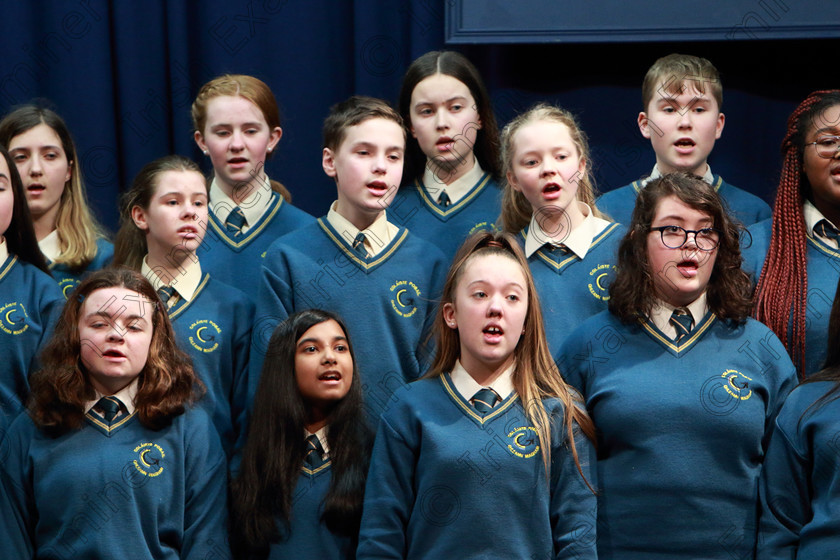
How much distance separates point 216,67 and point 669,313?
1.83 meters

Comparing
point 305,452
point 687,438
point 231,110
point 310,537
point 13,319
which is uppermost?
point 231,110

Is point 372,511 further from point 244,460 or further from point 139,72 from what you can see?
point 139,72

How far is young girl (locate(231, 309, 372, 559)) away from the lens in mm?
2225

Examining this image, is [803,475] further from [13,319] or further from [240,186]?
[13,319]

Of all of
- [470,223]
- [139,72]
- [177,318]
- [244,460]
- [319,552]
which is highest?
[139,72]

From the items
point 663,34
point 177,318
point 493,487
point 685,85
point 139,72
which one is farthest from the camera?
point 139,72

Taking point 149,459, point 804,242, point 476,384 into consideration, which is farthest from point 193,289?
point 804,242

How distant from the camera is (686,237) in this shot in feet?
7.27

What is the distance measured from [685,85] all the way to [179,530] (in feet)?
5.41

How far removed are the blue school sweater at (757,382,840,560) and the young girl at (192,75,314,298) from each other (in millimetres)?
1335

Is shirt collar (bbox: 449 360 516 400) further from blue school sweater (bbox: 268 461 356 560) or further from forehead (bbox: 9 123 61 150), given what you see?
forehead (bbox: 9 123 61 150)

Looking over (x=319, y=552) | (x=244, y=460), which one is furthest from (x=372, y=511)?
(x=244, y=460)

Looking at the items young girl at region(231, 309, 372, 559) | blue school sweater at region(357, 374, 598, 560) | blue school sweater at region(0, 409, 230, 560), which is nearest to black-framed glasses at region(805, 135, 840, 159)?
blue school sweater at region(357, 374, 598, 560)

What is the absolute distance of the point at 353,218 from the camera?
2.57 meters
